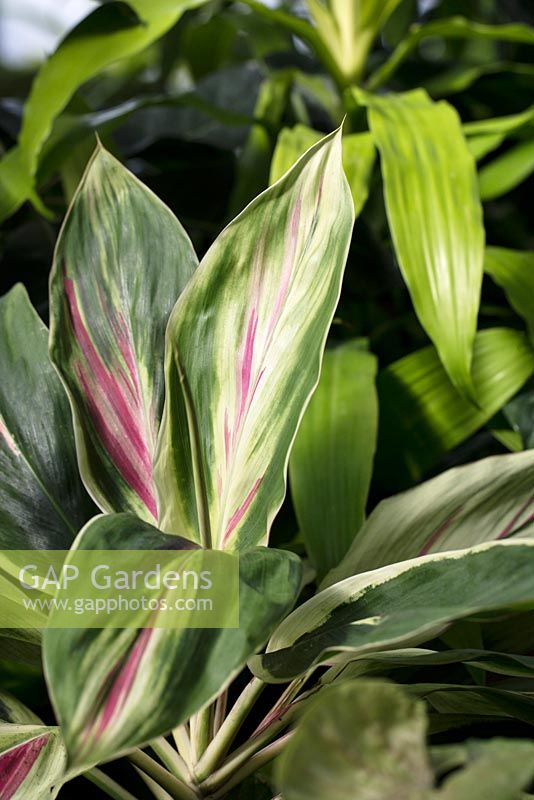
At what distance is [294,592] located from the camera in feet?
1.15

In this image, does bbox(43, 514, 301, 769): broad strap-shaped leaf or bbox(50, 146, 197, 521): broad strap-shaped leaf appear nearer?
bbox(43, 514, 301, 769): broad strap-shaped leaf

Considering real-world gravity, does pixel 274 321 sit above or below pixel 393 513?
above

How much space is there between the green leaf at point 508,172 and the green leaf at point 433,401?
0.21 meters

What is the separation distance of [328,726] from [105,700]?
85mm

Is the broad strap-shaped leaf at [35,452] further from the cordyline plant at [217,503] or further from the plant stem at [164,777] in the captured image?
the plant stem at [164,777]

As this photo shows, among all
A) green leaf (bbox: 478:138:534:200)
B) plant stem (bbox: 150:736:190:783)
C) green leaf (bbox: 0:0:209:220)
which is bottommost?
plant stem (bbox: 150:736:190:783)

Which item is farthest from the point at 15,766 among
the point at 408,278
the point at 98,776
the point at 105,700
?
the point at 408,278

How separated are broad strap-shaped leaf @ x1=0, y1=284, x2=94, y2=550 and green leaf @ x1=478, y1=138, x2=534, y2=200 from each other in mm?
513

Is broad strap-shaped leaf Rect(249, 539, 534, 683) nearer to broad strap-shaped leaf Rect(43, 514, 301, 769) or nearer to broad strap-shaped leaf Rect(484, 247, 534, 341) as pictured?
broad strap-shaped leaf Rect(43, 514, 301, 769)

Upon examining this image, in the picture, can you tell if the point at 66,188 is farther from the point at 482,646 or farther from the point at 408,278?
the point at 482,646

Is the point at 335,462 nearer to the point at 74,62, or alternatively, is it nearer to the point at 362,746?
the point at 362,746

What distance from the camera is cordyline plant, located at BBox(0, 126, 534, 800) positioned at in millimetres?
330

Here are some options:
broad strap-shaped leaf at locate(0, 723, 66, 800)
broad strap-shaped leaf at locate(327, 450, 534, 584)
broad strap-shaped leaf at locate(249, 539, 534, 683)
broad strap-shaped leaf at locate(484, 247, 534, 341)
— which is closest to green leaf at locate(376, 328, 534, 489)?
broad strap-shaped leaf at locate(484, 247, 534, 341)

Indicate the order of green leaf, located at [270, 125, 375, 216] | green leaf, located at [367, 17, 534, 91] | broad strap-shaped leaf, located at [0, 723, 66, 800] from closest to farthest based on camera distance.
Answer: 1. broad strap-shaped leaf, located at [0, 723, 66, 800]
2. green leaf, located at [270, 125, 375, 216]
3. green leaf, located at [367, 17, 534, 91]
